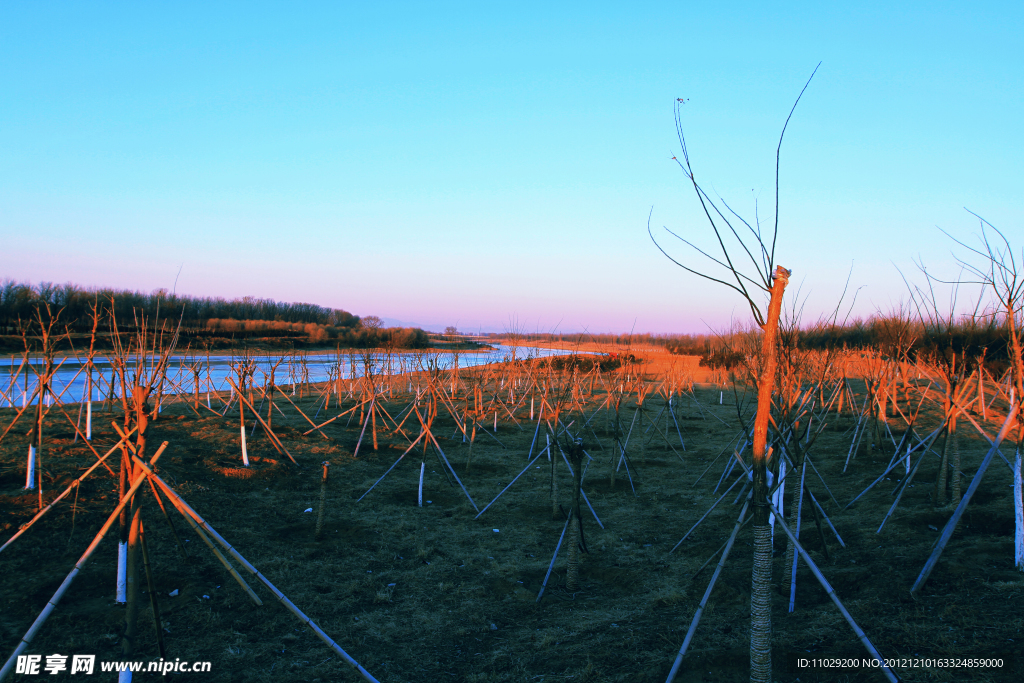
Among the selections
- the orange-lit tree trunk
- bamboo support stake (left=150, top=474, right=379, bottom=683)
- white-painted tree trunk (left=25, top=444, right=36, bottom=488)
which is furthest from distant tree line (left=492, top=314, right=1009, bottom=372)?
white-painted tree trunk (left=25, top=444, right=36, bottom=488)

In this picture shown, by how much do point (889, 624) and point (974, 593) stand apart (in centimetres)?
89

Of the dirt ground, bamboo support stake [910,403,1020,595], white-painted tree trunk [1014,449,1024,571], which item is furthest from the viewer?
white-painted tree trunk [1014,449,1024,571]

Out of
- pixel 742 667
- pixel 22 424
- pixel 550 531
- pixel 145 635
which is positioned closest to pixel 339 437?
pixel 22 424

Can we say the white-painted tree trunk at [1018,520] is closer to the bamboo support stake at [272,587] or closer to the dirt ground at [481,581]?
the dirt ground at [481,581]

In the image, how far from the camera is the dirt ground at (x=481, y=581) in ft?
12.5

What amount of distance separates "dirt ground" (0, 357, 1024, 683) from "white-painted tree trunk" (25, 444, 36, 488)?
0.16m

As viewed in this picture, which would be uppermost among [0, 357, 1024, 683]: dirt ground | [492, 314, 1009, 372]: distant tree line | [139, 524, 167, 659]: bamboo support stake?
[492, 314, 1009, 372]: distant tree line

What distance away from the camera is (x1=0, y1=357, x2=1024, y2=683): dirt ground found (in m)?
3.82

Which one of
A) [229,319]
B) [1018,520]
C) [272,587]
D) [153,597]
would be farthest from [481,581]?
[229,319]

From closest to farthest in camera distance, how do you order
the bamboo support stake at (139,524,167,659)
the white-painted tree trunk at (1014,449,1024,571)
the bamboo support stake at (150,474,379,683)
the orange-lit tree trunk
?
the orange-lit tree trunk, the bamboo support stake at (150,474,379,683), the bamboo support stake at (139,524,167,659), the white-painted tree trunk at (1014,449,1024,571)

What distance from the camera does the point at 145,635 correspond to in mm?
4027

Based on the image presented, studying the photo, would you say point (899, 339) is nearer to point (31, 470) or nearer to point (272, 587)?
point (272, 587)

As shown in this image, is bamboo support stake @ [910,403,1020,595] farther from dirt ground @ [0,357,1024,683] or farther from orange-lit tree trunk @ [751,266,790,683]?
orange-lit tree trunk @ [751,266,790,683]

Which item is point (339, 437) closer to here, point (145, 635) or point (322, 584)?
point (322, 584)
